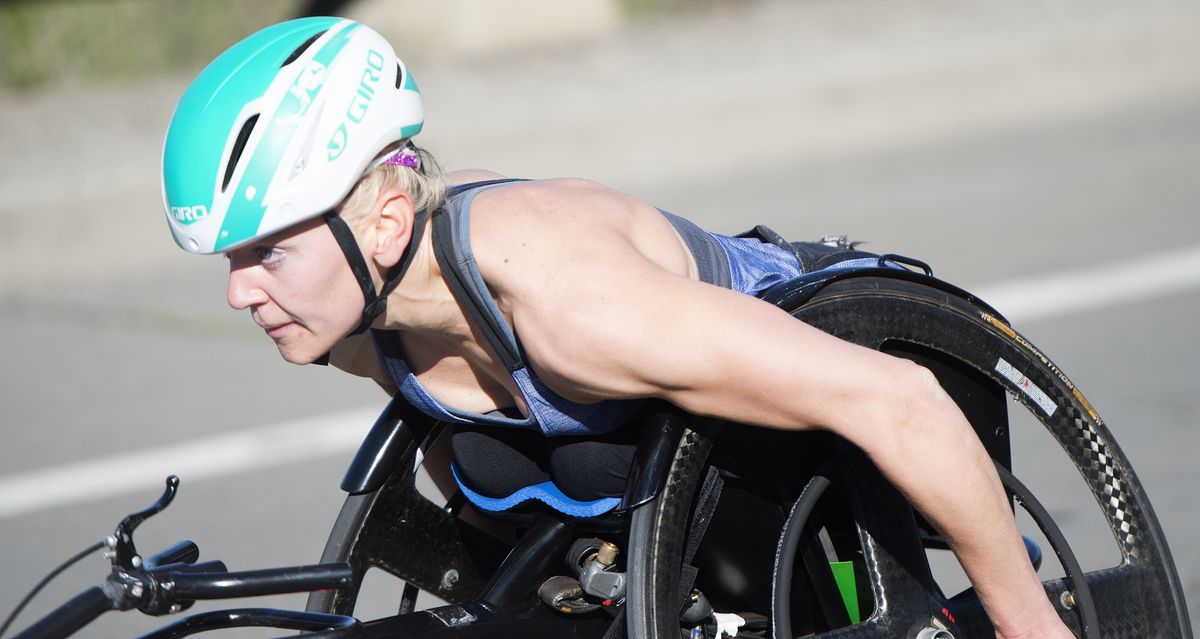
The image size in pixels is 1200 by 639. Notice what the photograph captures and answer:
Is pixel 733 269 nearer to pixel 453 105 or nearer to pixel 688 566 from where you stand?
pixel 688 566

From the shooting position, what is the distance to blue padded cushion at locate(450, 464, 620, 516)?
7.71ft

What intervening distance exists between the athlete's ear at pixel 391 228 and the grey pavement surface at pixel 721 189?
6.44 feet

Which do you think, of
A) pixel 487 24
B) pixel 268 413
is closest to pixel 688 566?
pixel 268 413

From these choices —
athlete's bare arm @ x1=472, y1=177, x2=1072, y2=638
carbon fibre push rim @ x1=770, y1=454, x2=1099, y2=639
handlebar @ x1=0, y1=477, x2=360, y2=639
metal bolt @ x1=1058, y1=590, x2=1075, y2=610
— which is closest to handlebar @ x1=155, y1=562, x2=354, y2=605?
handlebar @ x1=0, y1=477, x2=360, y2=639

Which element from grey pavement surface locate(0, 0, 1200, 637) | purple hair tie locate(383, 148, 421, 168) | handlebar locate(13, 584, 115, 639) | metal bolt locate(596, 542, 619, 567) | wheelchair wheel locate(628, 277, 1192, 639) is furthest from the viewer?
grey pavement surface locate(0, 0, 1200, 637)

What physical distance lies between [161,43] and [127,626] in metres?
6.79

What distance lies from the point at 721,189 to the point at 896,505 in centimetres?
588

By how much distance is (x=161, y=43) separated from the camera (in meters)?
9.79

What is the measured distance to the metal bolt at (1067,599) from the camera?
2439 mm

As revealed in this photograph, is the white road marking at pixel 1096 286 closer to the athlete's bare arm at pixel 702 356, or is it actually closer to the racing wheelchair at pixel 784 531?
the racing wheelchair at pixel 784 531

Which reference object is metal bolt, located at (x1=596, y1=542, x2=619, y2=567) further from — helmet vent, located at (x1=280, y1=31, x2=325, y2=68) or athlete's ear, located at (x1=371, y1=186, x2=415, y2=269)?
helmet vent, located at (x1=280, y1=31, x2=325, y2=68)

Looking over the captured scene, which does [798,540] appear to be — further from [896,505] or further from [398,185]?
[398,185]

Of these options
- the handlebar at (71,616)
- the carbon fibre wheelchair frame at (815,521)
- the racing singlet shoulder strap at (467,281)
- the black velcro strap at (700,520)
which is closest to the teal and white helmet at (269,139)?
the racing singlet shoulder strap at (467,281)

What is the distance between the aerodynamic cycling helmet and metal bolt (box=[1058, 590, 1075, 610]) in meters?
1.29
